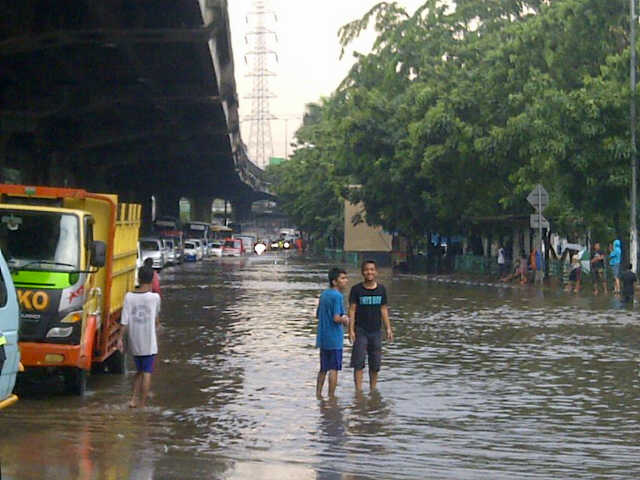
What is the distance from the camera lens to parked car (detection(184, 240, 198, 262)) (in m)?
94.1

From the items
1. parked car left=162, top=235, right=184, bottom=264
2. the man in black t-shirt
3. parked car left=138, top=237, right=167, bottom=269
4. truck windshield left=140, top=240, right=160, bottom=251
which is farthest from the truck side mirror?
parked car left=162, top=235, right=184, bottom=264

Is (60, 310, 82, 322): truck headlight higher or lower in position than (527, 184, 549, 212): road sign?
lower

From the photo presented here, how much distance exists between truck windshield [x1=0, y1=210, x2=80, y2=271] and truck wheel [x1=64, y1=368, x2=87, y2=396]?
1.17 meters

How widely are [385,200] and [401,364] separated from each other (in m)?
46.6

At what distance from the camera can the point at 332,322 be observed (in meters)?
14.3

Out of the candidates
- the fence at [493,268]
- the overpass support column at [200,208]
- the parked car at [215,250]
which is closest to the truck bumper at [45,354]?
the fence at [493,268]

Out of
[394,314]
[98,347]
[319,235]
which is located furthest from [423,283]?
[319,235]

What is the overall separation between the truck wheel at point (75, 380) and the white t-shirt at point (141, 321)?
48.1 inches

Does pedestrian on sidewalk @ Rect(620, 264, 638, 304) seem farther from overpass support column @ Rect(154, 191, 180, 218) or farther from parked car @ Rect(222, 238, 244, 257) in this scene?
overpass support column @ Rect(154, 191, 180, 218)

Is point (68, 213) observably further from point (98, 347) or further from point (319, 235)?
point (319, 235)

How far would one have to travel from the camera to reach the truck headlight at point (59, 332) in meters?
13.7

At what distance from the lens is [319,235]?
129 m

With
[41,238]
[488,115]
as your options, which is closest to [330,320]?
[41,238]

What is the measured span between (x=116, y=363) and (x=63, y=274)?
333 centimetres
